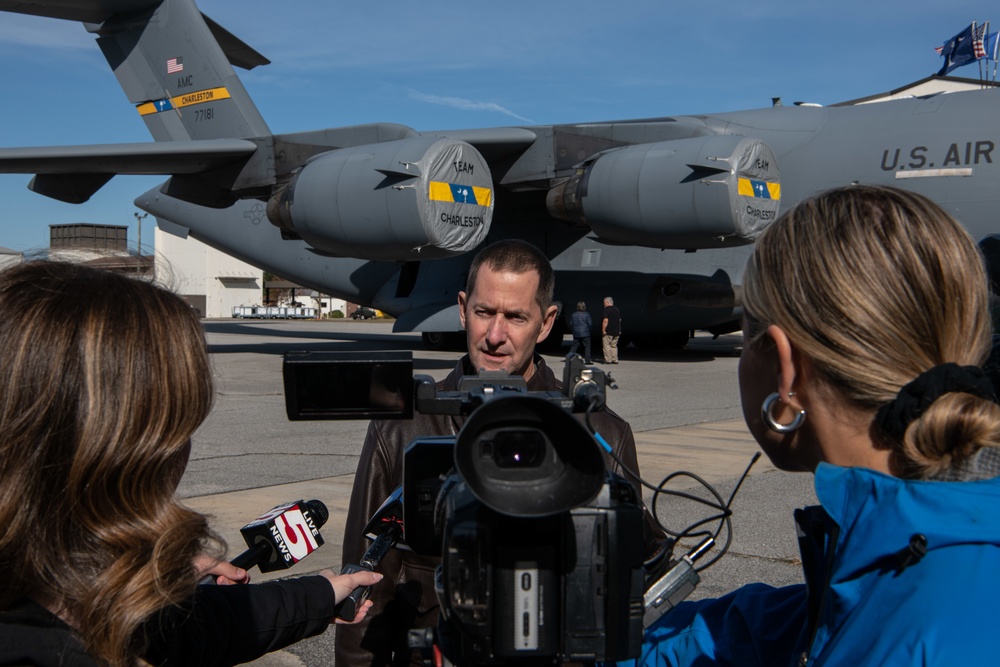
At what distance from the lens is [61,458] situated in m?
1.28

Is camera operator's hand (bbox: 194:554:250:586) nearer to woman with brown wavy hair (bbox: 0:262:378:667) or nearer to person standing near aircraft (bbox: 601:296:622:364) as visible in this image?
woman with brown wavy hair (bbox: 0:262:378:667)

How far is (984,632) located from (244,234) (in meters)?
19.1

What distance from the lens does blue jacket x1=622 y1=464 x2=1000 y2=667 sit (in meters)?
1.01

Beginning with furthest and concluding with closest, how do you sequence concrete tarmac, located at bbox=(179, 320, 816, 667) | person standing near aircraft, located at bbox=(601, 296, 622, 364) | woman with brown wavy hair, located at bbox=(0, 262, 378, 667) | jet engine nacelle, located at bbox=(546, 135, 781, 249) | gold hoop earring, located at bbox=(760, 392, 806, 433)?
person standing near aircraft, located at bbox=(601, 296, 622, 364), jet engine nacelle, located at bbox=(546, 135, 781, 249), concrete tarmac, located at bbox=(179, 320, 816, 667), gold hoop earring, located at bbox=(760, 392, 806, 433), woman with brown wavy hair, located at bbox=(0, 262, 378, 667)

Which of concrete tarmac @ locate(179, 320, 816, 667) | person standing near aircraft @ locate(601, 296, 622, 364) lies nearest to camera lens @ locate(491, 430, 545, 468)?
concrete tarmac @ locate(179, 320, 816, 667)

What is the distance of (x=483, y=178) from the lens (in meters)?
12.6

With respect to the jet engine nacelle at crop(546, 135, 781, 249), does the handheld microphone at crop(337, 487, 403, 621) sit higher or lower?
lower

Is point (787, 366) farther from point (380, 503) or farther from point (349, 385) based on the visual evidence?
point (380, 503)

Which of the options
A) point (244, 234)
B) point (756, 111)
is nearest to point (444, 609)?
point (756, 111)

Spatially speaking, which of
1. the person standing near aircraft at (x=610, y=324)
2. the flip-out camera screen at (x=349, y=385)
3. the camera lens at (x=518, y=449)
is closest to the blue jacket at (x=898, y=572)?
the camera lens at (x=518, y=449)

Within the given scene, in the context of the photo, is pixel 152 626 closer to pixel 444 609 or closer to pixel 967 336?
pixel 444 609

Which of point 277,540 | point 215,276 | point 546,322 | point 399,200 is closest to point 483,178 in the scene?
point 399,200

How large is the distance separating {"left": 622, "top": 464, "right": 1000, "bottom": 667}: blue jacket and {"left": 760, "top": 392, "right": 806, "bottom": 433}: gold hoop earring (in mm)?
122

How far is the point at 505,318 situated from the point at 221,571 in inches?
53.4
